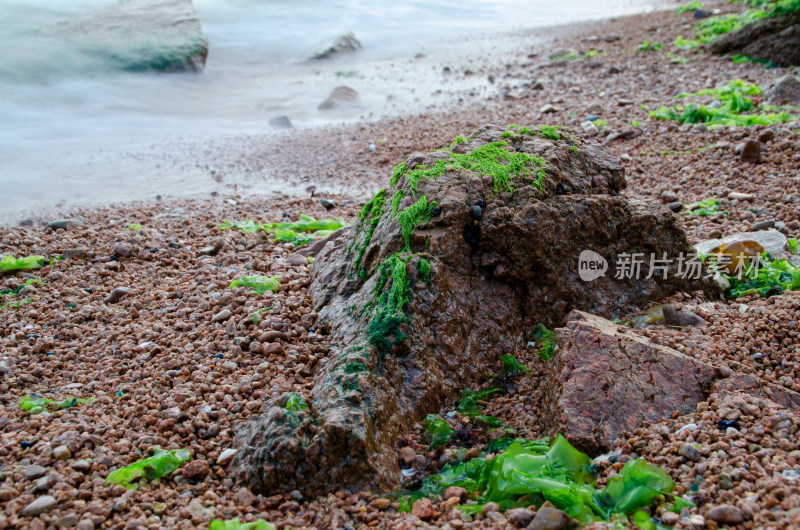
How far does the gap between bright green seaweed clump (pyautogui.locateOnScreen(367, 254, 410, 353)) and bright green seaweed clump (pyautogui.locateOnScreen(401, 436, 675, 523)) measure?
74cm

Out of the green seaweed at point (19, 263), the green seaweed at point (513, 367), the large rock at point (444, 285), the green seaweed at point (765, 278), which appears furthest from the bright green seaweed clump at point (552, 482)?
the green seaweed at point (19, 263)

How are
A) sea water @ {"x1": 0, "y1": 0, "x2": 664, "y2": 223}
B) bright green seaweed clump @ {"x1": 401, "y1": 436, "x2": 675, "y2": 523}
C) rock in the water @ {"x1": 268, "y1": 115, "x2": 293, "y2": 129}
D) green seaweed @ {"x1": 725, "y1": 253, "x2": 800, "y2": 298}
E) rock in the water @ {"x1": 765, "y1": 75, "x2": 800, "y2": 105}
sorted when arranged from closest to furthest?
bright green seaweed clump @ {"x1": 401, "y1": 436, "x2": 675, "y2": 523}, green seaweed @ {"x1": 725, "y1": 253, "x2": 800, "y2": 298}, rock in the water @ {"x1": 765, "y1": 75, "x2": 800, "y2": 105}, sea water @ {"x1": 0, "y1": 0, "x2": 664, "y2": 223}, rock in the water @ {"x1": 268, "y1": 115, "x2": 293, "y2": 129}

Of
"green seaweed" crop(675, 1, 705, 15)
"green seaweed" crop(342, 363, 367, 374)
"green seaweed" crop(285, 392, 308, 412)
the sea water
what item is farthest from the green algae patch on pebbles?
"green seaweed" crop(675, 1, 705, 15)

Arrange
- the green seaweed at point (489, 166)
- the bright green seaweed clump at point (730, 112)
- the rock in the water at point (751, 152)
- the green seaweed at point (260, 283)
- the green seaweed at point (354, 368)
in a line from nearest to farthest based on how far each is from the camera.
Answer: the green seaweed at point (354, 368) → the green seaweed at point (489, 166) → the green seaweed at point (260, 283) → the rock in the water at point (751, 152) → the bright green seaweed clump at point (730, 112)

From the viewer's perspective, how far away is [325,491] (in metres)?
2.77

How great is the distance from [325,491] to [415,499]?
424 millimetres

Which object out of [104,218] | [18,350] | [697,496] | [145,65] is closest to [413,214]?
[697,496]

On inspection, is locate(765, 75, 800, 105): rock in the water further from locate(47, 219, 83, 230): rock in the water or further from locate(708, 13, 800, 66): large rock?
locate(47, 219, 83, 230): rock in the water

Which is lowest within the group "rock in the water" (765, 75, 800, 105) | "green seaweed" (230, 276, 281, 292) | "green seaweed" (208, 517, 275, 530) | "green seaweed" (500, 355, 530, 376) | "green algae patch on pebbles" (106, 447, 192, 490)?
"green seaweed" (208, 517, 275, 530)

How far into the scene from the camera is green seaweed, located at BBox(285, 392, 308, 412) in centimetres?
294

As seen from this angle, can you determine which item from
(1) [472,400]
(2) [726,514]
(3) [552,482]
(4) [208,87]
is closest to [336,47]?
(4) [208,87]

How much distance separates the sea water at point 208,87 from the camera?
27.8ft

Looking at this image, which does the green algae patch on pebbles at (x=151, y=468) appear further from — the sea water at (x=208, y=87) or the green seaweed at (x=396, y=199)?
the sea water at (x=208, y=87)

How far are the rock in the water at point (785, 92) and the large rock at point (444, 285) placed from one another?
509 cm
